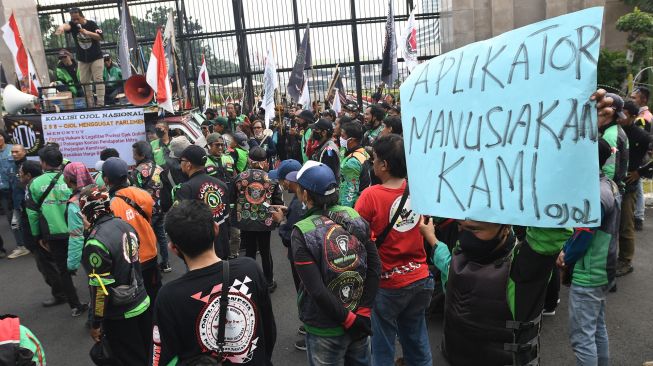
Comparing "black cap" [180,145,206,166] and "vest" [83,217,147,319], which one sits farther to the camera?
"black cap" [180,145,206,166]

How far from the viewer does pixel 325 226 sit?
9.09 ft

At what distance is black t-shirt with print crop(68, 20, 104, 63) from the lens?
1040 cm

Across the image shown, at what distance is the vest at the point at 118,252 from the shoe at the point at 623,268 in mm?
5151

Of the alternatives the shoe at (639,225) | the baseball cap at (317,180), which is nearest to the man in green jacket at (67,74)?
the baseball cap at (317,180)

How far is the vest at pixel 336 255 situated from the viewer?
273cm

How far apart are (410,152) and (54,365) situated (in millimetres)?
4400

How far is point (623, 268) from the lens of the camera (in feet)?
19.0

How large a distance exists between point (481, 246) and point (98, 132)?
826cm

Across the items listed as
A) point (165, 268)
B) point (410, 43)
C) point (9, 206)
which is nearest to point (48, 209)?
point (165, 268)

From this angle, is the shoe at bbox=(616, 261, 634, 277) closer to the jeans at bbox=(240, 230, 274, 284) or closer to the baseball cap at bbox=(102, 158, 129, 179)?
the jeans at bbox=(240, 230, 274, 284)

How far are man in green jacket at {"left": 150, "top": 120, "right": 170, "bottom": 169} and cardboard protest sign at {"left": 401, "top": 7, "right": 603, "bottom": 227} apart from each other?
6861 mm

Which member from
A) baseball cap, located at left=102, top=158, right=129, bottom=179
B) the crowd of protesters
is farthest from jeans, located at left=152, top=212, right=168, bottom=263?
baseball cap, located at left=102, top=158, right=129, bottom=179

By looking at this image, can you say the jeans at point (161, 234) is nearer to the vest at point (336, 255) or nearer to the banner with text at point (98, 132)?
the banner with text at point (98, 132)

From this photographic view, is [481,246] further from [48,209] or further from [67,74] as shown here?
[67,74]
